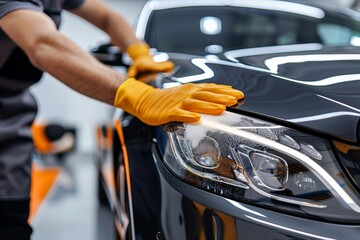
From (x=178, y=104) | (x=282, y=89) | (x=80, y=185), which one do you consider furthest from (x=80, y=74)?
(x=80, y=185)

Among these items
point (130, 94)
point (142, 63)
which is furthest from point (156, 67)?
point (130, 94)

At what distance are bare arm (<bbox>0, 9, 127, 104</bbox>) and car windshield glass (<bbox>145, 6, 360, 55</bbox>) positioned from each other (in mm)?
960

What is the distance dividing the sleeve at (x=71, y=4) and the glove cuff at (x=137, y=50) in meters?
0.25

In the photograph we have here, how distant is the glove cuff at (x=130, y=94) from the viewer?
49.9 inches

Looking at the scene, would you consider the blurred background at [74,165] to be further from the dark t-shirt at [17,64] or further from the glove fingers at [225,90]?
the glove fingers at [225,90]

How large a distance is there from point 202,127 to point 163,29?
1.19 m

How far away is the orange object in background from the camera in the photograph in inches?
119

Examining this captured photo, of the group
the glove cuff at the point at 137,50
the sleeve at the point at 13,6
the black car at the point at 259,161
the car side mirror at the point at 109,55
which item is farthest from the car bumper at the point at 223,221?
→ the car side mirror at the point at 109,55

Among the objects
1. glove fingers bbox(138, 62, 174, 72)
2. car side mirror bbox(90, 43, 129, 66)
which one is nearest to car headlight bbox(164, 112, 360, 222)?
glove fingers bbox(138, 62, 174, 72)

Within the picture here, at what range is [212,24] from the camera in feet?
7.73

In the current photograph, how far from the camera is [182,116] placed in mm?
1107

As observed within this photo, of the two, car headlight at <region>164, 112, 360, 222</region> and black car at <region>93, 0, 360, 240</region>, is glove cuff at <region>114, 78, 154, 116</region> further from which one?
car headlight at <region>164, 112, 360, 222</region>

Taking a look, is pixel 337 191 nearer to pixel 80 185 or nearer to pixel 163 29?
pixel 163 29

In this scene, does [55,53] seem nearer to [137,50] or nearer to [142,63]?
[142,63]
